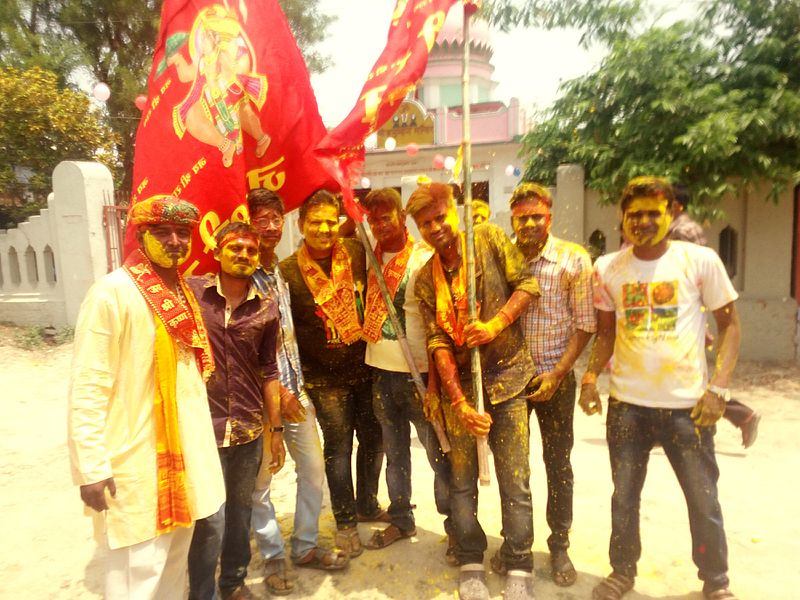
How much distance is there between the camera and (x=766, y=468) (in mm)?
4594

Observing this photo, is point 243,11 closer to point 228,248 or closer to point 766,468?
point 228,248

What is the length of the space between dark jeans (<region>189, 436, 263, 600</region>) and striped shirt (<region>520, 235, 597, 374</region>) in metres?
1.59

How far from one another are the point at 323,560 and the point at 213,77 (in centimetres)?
289

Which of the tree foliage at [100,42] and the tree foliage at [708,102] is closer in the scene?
the tree foliage at [708,102]

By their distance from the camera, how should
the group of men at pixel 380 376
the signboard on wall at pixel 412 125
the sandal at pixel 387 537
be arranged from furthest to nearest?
the signboard on wall at pixel 412 125
the sandal at pixel 387 537
the group of men at pixel 380 376

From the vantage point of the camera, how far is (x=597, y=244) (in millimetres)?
8031

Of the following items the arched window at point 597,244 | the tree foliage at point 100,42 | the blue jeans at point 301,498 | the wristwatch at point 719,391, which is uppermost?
the tree foliage at point 100,42

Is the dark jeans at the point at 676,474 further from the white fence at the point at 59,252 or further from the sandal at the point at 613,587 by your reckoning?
the white fence at the point at 59,252

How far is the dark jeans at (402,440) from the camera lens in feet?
10.7

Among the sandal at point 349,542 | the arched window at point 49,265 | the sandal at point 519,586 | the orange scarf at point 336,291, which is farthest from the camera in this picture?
the arched window at point 49,265

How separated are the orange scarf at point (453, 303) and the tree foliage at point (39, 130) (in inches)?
441

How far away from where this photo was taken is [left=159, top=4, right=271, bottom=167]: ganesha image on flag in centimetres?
312

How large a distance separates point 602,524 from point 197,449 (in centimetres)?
276

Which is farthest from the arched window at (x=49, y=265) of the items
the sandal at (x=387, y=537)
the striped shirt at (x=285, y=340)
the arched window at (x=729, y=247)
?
the arched window at (x=729, y=247)
